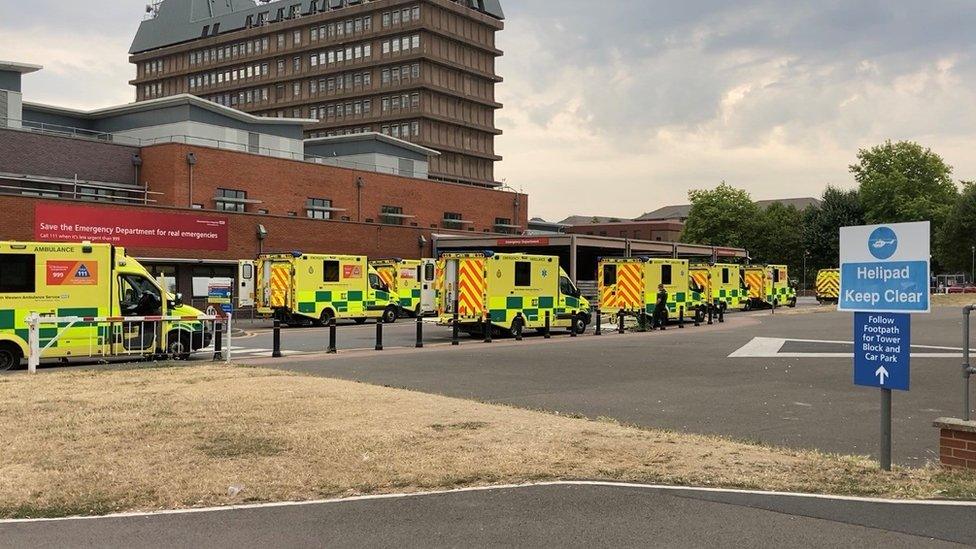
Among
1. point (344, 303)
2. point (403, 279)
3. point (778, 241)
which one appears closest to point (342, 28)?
point (778, 241)

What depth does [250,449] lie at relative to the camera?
8648 millimetres

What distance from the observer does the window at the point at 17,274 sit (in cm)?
1780

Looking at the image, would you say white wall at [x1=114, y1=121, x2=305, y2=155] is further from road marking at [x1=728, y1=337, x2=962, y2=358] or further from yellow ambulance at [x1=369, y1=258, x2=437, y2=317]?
road marking at [x1=728, y1=337, x2=962, y2=358]

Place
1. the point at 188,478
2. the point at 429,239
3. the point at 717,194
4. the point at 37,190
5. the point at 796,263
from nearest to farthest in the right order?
the point at 188,478
the point at 37,190
the point at 429,239
the point at 796,263
the point at 717,194

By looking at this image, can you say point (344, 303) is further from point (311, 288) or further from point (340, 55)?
point (340, 55)

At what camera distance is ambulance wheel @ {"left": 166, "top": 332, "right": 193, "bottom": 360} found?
19531 mm

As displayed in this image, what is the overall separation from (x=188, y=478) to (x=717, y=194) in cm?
9779

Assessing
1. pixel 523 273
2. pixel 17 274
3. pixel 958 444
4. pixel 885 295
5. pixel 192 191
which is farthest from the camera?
pixel 192 191

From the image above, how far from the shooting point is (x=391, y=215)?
188 ft

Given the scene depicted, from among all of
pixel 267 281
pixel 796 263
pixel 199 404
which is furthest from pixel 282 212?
pixel 796 263

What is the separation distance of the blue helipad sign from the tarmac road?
187 centimetres

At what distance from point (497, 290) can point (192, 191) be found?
83.4ft

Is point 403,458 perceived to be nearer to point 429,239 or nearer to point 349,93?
point 429,239

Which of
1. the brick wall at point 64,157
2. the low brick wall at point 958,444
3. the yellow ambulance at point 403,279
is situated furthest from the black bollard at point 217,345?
the brick wall at point 64,157
